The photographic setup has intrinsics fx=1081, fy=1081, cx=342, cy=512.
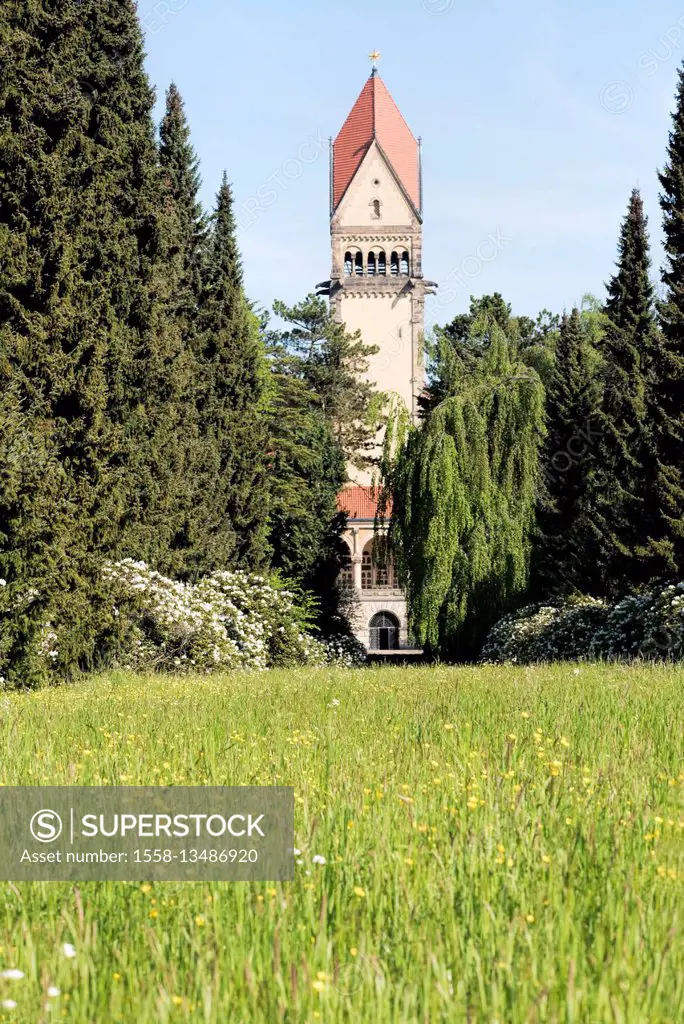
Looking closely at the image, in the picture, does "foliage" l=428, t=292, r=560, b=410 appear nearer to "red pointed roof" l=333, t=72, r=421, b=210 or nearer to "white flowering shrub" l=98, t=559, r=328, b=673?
"red pointed roof" l=333, t=72, r=421, b=210

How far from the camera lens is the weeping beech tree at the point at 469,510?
A: 100ft

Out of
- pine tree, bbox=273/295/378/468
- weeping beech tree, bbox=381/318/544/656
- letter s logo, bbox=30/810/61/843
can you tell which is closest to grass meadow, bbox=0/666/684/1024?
letter s logo, bbox=30/810/61/843

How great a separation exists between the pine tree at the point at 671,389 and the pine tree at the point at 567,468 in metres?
7.15

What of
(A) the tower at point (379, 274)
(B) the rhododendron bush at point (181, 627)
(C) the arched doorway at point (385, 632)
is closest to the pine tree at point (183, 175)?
(B) the rhododendron bush at point (181, 627)

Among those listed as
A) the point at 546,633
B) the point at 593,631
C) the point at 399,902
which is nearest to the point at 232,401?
the point at 546,633

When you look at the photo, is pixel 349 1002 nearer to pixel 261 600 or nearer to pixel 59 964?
pixel 59 964

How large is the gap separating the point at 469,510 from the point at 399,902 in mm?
27524

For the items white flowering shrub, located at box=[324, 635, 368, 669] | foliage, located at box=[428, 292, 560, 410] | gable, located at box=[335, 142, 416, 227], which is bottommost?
white flowering shrub, located at box=[324, 635, 368, 669]

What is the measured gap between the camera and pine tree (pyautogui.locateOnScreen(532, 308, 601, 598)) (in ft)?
101

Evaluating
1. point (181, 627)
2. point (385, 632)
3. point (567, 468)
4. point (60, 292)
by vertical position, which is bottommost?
point (181, 627)

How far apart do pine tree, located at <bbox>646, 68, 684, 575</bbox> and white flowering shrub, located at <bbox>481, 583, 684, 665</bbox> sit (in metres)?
1.29

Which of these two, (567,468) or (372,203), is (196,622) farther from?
(372,203)

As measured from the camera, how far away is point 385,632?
235ft

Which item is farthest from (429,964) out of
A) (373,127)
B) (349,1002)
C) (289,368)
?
(373,127)
